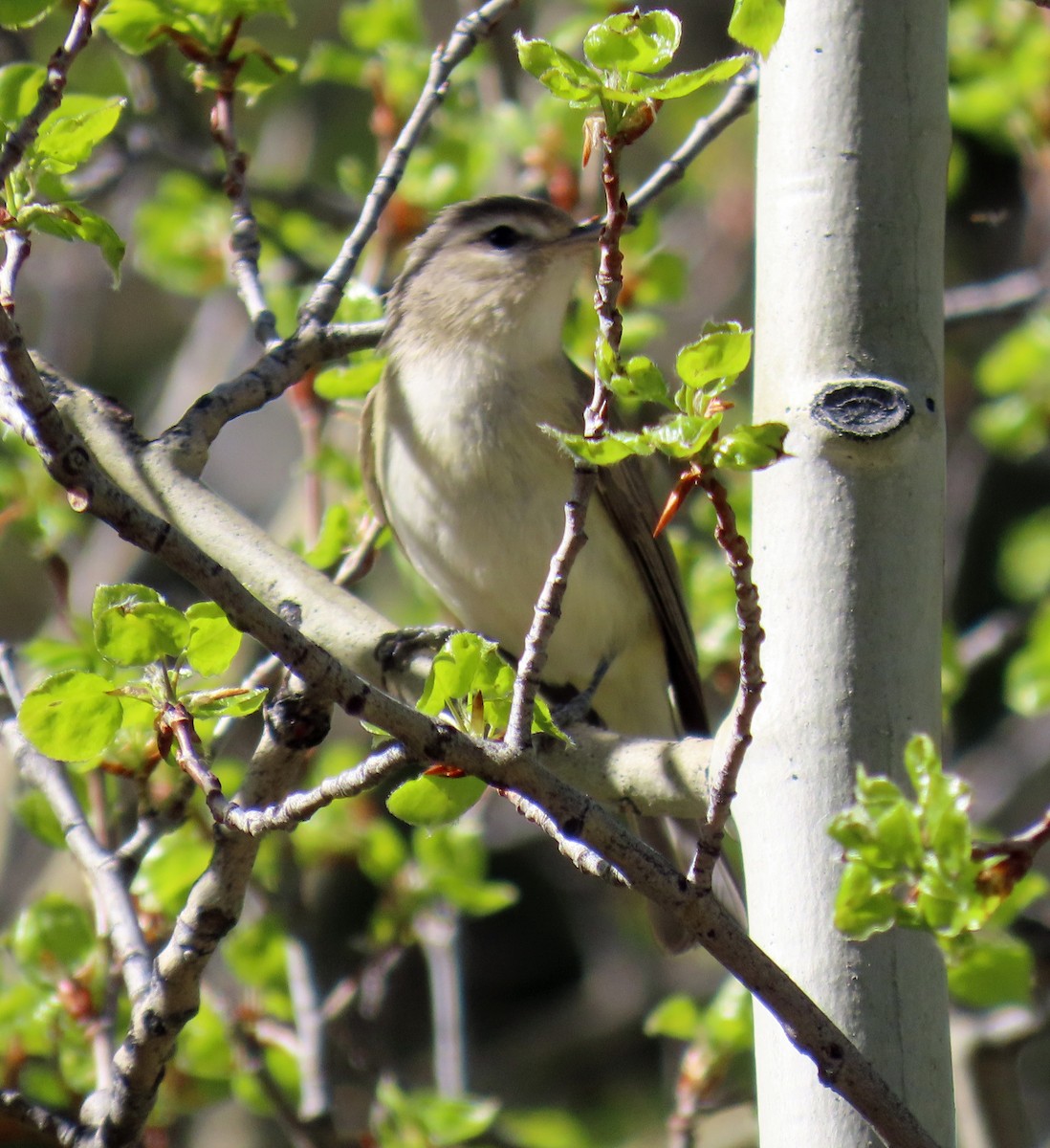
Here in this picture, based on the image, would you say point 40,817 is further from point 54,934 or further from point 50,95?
point 50,95

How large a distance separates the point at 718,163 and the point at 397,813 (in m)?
6.08

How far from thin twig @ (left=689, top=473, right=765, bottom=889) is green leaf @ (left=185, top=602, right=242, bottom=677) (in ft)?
2.37

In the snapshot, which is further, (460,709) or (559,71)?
(460,709)

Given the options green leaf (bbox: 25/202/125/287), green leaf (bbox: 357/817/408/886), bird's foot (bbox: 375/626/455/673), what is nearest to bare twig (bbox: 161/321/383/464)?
green leaf (bbox: 25/202/125/287)

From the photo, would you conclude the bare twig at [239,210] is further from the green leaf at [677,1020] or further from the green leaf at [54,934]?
the green leaf at [677,1020]

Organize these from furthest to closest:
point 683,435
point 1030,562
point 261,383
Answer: point 1030,562, point 261,383, point 683,435

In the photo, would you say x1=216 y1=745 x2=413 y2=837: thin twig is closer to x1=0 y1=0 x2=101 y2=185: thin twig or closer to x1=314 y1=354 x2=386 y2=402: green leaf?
x1=0 y1=0 x2=101 y2=185: thin twig

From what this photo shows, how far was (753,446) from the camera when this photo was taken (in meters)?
1.55

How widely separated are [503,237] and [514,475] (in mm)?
899

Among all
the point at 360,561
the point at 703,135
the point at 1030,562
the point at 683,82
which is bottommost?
the point at 683,82

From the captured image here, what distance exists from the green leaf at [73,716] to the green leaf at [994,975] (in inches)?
74.3

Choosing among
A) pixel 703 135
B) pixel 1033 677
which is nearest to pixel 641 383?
pixel 703 135

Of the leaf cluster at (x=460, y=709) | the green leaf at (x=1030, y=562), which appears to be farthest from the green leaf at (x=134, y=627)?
the green leaf at (x=1030, y=562)

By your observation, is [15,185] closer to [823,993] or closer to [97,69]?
[823,993]
